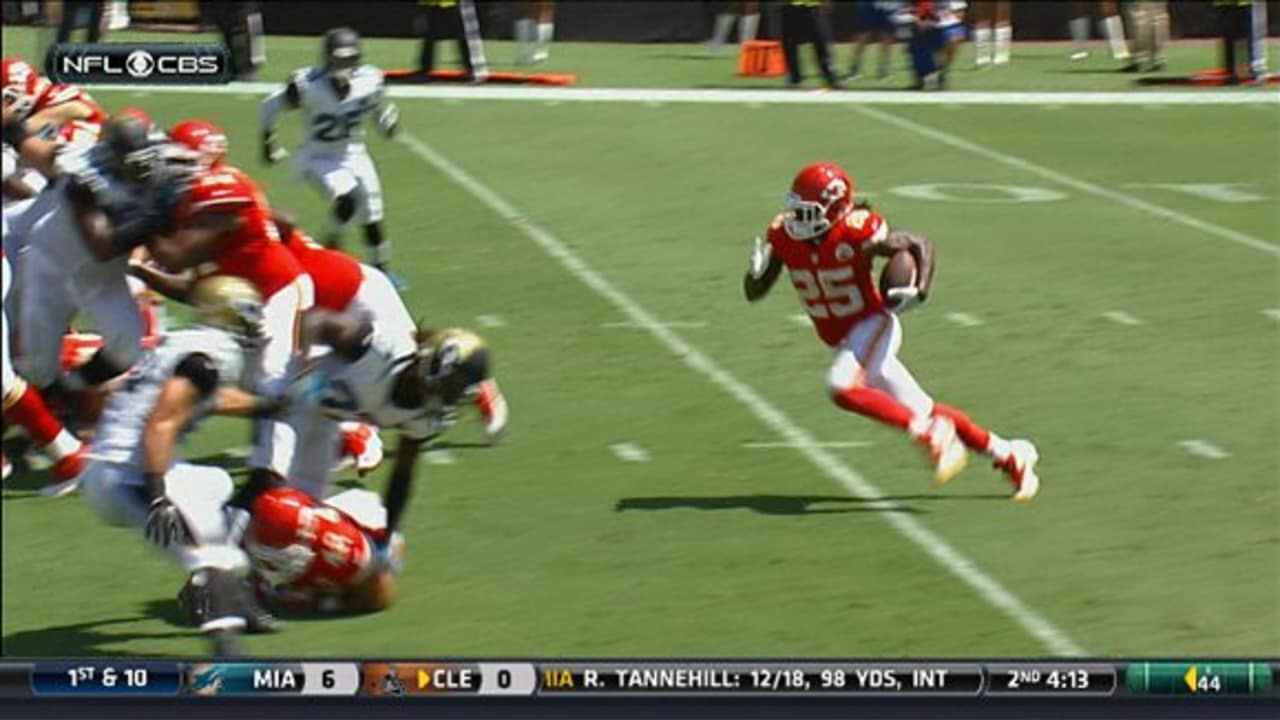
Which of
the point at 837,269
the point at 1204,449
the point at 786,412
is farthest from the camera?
the point at 786,412

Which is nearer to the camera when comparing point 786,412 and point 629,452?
point 629,452

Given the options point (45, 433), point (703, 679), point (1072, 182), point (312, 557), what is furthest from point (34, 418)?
point (1072, 182)

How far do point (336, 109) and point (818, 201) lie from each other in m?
4.07

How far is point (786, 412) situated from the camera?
35.9 ft

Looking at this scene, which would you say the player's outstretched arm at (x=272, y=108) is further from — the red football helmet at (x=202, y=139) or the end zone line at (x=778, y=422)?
the red football helmet at (x=202, y=139)

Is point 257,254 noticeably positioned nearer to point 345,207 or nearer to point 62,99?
point 62,99

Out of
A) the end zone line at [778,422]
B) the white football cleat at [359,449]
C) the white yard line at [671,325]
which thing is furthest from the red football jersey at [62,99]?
the white yard line at [671,325]

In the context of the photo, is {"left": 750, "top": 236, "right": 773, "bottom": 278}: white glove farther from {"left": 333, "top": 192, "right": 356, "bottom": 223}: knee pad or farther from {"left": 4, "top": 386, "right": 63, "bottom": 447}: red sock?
{"left": 333, "top": 192, "right": 356, "bottom": 223}: knee pad

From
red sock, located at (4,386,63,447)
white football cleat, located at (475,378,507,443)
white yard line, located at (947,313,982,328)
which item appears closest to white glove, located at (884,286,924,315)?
white football cleat, located at (475,378,507,443)

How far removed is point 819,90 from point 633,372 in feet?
29.3

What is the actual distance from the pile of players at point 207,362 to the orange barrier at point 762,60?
1085 cm

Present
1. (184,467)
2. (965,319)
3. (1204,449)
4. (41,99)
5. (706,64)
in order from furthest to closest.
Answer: (706,64) → (965,319) → (1204,449) → (41,99) → (184,467)

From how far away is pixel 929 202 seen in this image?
15.6m

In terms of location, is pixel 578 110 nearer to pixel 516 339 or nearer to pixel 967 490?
pixel 516 339
